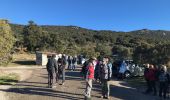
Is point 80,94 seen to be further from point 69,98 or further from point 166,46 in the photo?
point 166,46

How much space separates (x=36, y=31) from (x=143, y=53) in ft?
139

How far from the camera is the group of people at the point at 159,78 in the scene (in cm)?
2070

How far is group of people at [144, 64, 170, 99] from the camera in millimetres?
20703

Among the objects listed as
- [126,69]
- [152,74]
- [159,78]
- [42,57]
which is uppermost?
[42,57]

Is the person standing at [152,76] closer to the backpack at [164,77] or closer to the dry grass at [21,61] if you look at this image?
the backpack at [164,77]

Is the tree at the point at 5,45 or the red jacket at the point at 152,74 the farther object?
the tree at the point at 5,45

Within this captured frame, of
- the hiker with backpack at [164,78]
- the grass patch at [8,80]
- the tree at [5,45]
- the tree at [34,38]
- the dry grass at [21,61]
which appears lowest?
the grass patch at [8,80]

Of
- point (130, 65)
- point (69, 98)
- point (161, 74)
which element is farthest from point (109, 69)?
point (130, 65)

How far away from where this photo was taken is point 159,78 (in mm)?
20906

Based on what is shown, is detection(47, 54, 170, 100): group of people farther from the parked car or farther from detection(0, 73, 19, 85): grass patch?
the parked car

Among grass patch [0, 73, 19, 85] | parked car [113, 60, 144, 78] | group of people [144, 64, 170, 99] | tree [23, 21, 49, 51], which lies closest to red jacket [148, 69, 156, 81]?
group of people [144, 64, 170, 99]

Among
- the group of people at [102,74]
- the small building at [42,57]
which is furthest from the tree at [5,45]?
the group of people at [102,74]


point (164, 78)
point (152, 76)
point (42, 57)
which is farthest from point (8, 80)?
point (42, 57)

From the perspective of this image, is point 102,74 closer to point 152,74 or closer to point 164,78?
point 164,78
